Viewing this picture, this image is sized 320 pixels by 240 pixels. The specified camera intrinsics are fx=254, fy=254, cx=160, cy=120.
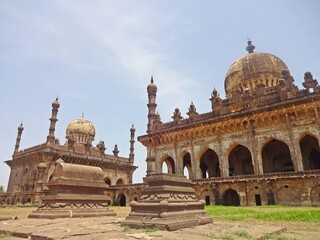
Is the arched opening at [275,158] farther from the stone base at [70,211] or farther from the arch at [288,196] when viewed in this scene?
the stone base at [70,211]

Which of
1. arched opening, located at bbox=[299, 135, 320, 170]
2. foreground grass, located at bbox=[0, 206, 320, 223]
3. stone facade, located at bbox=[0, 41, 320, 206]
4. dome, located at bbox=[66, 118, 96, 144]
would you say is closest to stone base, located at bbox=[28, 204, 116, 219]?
foreground grass, located at bbox=[0, 206, 320, 223]

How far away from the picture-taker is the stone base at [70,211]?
748cm

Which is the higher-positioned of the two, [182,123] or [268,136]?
[182,123]

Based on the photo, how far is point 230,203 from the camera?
66.7 feet

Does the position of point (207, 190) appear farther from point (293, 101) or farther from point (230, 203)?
point (293, 101)

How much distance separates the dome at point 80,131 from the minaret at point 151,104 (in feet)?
48.3

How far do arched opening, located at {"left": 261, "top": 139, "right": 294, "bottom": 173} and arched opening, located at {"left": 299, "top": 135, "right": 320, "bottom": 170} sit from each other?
4.57 ft

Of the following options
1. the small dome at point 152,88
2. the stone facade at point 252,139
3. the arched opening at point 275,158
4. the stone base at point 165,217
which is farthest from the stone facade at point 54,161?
the stone base at point 165,217

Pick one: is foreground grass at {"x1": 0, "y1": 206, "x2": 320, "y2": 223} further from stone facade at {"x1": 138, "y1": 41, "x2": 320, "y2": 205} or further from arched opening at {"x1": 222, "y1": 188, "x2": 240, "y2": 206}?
arched opening at {"x1": 222, "y1": 188, "x2": 240, "y2": 206}

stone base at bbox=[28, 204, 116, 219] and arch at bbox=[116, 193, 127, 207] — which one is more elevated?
arch at bbox=[116, 193, 127, 207]

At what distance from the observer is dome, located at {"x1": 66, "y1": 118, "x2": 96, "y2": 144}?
3850 centimetres

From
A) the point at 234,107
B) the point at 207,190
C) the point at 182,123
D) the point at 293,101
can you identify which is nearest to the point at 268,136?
the point at 293,101

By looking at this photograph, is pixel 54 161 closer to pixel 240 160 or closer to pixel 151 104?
pixel 151 104

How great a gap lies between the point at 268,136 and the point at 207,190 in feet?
21.4
